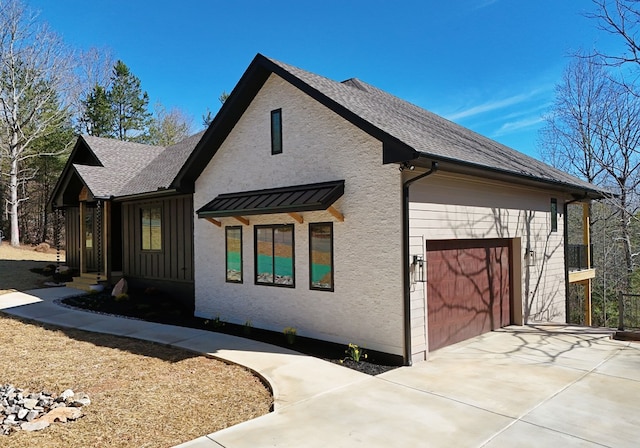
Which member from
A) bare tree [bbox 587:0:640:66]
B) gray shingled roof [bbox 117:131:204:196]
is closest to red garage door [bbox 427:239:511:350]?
bare tree [bbox 587:0:640:66]

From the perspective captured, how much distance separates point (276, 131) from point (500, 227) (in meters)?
5.69

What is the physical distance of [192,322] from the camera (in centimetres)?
1077

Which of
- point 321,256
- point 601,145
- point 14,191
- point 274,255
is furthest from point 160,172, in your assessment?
point 14,191

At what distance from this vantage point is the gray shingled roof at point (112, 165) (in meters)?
14.9

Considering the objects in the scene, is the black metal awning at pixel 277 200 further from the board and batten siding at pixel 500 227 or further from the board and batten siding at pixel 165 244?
the board and batten siding at pixel 165 244

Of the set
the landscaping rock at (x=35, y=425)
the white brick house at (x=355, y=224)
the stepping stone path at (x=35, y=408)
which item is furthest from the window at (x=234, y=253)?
the landscaping rock at (x=35, y=425)

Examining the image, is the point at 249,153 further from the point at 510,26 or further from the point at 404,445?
the point at 510,26

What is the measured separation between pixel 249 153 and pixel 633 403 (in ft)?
27.6

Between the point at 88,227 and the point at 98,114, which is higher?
the point at 98,114

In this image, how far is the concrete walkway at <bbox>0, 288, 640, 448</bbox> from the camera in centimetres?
436

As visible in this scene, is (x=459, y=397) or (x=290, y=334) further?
(x=290, y=334)

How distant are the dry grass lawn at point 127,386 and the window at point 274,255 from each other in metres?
2.43

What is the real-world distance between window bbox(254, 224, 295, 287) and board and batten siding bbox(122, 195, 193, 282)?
3.19m

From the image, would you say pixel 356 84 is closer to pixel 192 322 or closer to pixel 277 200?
pixel 277 200
